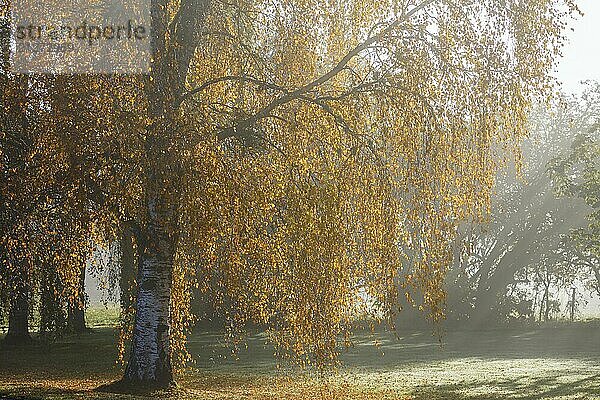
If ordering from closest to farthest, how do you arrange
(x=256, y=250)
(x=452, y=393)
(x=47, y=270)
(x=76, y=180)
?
(x=76, y=180)
(x=256, y=250)
(x=47, y=270)
(x=452, y=393)

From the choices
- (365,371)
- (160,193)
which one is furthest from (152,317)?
(365,371)

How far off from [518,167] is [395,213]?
145 cm

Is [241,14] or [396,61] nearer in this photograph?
[396,61]

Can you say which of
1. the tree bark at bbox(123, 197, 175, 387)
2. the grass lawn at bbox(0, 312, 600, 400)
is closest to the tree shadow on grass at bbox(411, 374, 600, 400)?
the grass lawn at bbox(0, 312, 600, 400)

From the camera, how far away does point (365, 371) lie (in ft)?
62.5

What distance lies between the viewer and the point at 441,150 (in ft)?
31.8

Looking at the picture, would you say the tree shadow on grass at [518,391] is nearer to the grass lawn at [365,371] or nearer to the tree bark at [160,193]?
the grass lawn at [365,371]

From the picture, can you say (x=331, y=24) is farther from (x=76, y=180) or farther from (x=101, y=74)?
(x=76, y=180)

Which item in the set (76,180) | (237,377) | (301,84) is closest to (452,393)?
(237,377)

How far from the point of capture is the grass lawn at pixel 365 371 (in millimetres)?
14250

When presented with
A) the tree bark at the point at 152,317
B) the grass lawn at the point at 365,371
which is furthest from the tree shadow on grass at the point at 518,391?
the tree bark at the point at 152,317

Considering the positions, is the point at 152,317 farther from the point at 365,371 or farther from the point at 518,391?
the point at 365,371

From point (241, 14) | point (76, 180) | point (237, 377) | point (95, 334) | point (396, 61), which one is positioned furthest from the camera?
point (95, 334)

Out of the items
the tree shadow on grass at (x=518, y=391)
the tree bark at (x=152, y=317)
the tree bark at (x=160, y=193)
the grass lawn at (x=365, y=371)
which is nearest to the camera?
the tree bark at (x=160, y=193)
